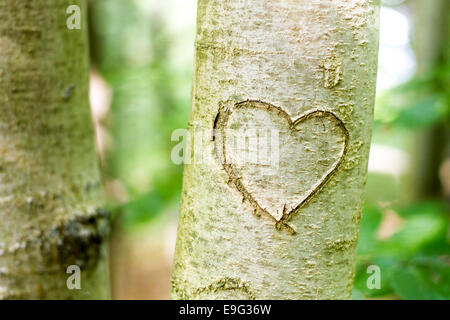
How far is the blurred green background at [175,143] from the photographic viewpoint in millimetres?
1647

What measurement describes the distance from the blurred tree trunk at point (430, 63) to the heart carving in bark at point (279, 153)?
2.77m

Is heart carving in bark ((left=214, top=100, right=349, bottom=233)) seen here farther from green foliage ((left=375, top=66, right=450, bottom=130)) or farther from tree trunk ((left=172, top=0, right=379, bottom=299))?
green foliage ((left=375, top=66, right=450, bottom=130))

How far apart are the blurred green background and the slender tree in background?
81 cm

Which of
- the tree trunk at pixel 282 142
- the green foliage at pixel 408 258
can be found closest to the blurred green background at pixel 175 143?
the green foliage at pixel 408 258

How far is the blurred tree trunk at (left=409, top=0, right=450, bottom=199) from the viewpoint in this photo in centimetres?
361

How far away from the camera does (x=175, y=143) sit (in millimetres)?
1639

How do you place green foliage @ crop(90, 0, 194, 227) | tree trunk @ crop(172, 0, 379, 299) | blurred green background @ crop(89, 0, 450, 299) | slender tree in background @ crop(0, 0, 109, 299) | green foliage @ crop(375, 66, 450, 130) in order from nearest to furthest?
tree trunk @ crop(172, 0, 379, 299)
slender tree in background @ crop(0, 0, 109, 299)
blurred green background @ crop(89, 0, 450, 299)
green foliage @ crop(375, 66, 450, 130)
green foliage @ crop(90, 0, 194, 227)

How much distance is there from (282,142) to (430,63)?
3.30 metres

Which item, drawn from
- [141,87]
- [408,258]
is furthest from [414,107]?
[141,87]

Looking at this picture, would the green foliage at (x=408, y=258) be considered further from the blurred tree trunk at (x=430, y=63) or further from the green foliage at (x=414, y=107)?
the blurred tree trunk at (x=430, y=63)

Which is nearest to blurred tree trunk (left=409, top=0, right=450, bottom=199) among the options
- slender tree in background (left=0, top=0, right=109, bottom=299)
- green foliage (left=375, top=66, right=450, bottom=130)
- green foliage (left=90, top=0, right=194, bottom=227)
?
green foliage (left=375, top=66, right=450, bottom=130)

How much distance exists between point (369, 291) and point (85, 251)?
2.65ft
